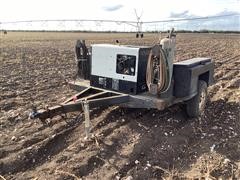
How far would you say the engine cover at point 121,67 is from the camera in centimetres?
714

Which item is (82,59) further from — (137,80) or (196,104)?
(196,104)

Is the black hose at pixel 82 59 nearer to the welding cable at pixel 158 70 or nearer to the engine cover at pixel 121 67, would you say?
the engine cover at pixel 121 67

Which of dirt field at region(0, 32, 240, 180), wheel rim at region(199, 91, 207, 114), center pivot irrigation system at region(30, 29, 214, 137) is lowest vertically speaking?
dirt field at region(0, 32, 240, 180)

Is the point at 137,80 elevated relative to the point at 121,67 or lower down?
lower down

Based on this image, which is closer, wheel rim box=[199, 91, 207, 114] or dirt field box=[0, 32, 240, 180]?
dirt field box=[0, 32, 240, 180]

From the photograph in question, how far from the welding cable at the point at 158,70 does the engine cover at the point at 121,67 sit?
1.31 ft

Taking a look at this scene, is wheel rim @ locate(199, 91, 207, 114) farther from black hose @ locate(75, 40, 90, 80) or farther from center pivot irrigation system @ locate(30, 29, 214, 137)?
black hose @ locate(75, 40, 90, 80)

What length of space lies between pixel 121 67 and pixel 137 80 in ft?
1.48

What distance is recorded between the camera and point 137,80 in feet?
23.5

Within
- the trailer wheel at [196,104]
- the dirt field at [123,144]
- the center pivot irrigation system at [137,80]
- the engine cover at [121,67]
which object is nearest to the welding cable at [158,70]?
the center pivot irrigation system at [137,80]

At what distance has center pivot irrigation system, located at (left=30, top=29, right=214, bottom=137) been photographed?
6.61m

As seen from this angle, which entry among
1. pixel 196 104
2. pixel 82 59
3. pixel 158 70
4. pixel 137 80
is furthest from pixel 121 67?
pixel 196 104

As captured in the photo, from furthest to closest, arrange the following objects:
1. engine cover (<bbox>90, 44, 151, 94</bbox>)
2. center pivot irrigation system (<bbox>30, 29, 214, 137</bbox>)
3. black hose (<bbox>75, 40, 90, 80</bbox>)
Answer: black hose (<bbox>75, 40, 90, 80</bbox>) < engine cover (<bbox>90, 44, 151, 94</bbox>) < center pivot irrigation system (<bbox>30, 29, 214, 137</bbox>)

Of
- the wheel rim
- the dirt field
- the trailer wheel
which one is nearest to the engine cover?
the dirt field
